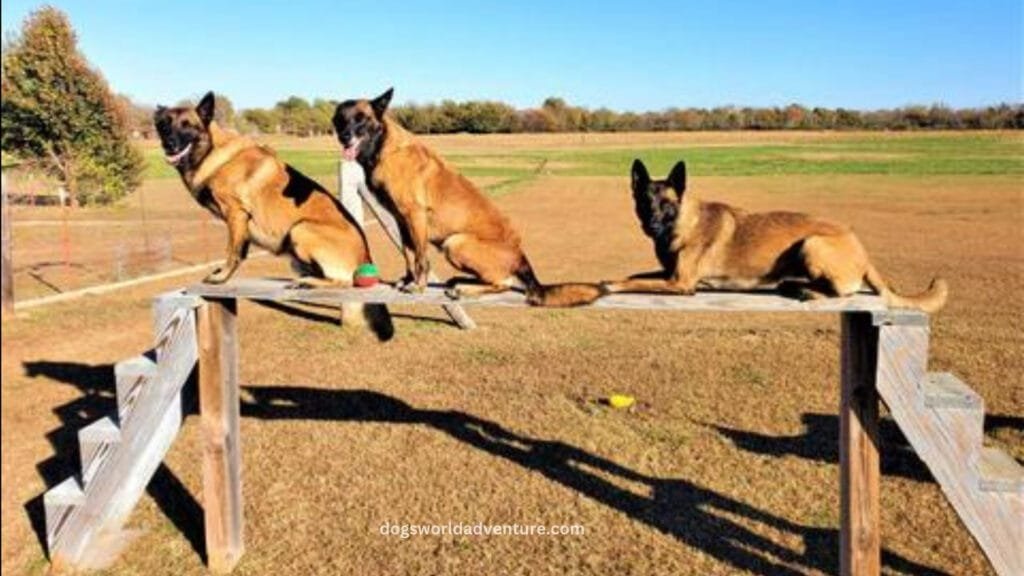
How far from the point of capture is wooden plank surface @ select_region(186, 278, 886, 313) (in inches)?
196

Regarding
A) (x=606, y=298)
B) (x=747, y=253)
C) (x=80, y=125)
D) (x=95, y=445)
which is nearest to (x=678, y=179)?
(x=747, y=253)

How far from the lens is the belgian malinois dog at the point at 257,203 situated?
19.5 feet

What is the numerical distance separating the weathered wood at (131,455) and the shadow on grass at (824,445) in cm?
506

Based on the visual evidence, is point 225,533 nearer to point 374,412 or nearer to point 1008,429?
point 374,412

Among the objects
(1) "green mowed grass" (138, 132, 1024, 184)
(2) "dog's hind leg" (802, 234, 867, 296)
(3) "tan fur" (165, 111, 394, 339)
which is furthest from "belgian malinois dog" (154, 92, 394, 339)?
(1) "green mowed grass" (138, 132, 1024, 184)

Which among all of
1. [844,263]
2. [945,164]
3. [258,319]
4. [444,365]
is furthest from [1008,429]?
[945,164]

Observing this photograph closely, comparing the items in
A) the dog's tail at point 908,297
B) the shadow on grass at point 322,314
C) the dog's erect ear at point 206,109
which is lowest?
the shadow on grass at point 322,314

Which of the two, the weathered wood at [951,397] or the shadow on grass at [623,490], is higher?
the weathered wood at [951,397]

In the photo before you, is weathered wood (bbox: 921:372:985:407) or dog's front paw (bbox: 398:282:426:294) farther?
dog's front paw (bbox: 398:282:426:294)

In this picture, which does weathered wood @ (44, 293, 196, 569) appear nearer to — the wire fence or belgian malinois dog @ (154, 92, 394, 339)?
belgian malinois dog @ (154, 92, 394, 339)

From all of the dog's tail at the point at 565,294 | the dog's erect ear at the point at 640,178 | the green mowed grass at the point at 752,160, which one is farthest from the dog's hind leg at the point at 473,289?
the green mowed grass at the point at 752,160

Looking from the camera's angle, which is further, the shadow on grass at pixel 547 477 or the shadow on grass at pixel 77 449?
the shadow on grass at pixel 77 449

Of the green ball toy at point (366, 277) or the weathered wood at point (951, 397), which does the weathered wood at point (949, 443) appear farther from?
the green ball toy at point (366, 277)

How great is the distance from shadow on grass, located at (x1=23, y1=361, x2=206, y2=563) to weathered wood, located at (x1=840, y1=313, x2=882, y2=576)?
14.2 feet
